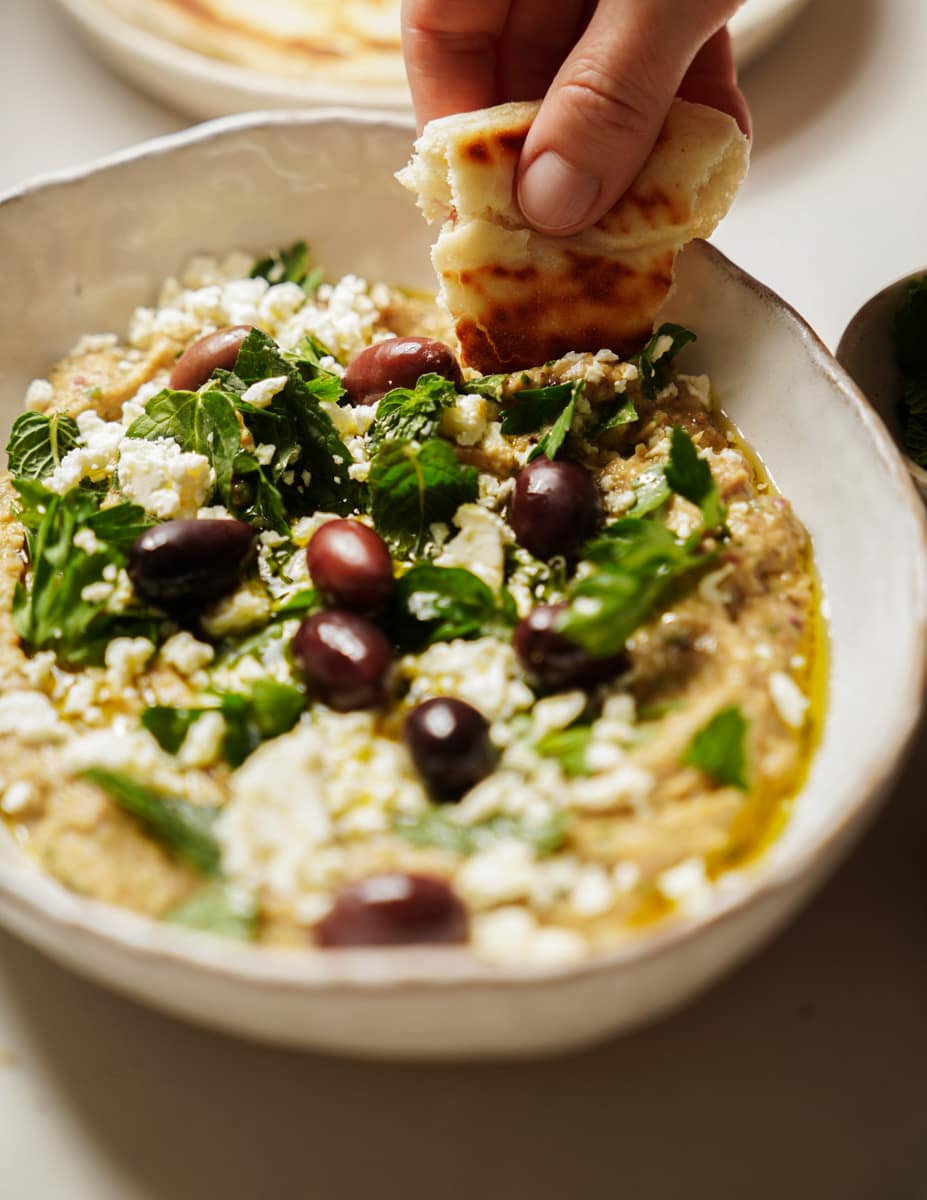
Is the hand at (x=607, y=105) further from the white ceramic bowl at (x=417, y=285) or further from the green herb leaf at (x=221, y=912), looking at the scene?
the green herb leaf at (x=221, y=912)

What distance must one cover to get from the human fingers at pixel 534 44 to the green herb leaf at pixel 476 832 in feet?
6.03

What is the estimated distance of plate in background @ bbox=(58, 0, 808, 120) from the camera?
326 cm

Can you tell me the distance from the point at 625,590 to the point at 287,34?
2.63 meters

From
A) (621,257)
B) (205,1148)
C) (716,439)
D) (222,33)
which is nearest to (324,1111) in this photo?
(205,1148)

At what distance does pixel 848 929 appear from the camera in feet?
6.23

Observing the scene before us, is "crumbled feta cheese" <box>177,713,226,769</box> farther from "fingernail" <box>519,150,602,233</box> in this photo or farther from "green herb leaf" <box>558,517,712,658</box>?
"fingernail" <box>519,150,602,233</box>

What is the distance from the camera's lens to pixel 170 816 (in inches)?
68.2

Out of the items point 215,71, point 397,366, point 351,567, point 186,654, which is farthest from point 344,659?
point 215,71

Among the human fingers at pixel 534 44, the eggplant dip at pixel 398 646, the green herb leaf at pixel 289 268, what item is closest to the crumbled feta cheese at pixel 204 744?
the eggplant dip at pixel 398 646

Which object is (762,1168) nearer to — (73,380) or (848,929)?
(848,929)

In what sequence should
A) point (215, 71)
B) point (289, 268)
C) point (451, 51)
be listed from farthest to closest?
point (215, 71)
point (289, 268)
point (451, 51)

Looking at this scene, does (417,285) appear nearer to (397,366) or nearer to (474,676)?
(397,366)

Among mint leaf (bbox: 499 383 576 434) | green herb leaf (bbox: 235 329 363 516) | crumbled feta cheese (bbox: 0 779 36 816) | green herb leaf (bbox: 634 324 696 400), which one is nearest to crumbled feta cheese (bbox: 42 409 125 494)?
green herb leaf (bbox: 235 329 363 516)

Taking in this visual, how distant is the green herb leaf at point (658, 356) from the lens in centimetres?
236
